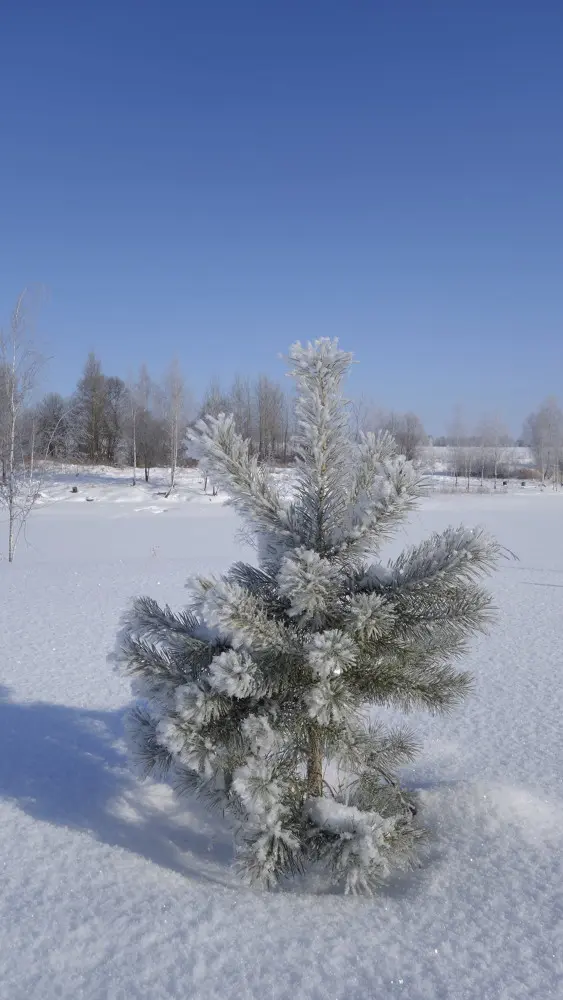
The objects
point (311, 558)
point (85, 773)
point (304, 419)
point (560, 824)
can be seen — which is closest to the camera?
point (311, 558)

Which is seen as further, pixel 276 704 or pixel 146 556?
pixel 146 556

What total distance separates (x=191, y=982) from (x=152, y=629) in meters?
1.40

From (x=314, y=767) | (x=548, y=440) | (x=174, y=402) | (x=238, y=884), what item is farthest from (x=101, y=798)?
(x=548, y=440)

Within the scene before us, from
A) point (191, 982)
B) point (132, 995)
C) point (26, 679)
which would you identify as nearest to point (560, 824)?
point (191, 982)

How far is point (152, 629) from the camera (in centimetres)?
296

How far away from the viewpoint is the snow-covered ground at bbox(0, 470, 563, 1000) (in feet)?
7.47

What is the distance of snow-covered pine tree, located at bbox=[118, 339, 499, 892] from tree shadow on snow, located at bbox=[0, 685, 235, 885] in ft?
1.92

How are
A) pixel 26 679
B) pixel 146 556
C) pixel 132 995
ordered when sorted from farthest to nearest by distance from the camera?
pixel 146 556 < pixel 26 679 < pixel 132 995

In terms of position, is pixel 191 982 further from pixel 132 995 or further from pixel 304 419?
pixel 304 419

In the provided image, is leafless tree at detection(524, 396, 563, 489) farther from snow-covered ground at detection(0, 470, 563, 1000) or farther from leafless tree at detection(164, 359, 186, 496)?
snow-covered ground at detection(0, 470, 563, 1000)

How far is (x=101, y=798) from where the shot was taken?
3906 mm

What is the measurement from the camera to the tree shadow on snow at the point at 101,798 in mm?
3393

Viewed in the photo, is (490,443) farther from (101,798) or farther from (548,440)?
(101,798)

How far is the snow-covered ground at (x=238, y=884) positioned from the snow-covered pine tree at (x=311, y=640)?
26 centimetres
